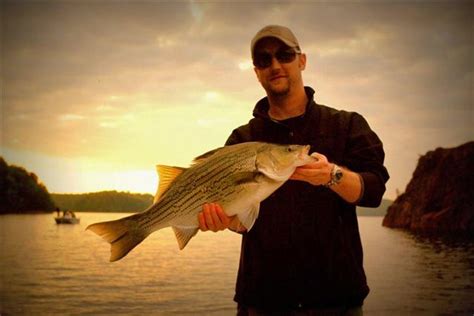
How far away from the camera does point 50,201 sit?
5709 inches

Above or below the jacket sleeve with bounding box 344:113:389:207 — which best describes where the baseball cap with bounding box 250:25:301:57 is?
above

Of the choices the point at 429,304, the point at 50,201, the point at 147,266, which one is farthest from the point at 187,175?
the point at 50,201

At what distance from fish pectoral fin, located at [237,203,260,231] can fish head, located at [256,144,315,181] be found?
0.34 meters

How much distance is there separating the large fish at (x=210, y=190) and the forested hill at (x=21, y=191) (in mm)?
113065

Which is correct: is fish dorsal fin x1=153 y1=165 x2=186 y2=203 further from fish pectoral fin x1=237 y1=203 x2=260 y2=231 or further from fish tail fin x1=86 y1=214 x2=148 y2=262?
fish pectoral fin x1=237 y1=203 x2=260 y2=231

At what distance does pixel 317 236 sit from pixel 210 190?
1159 mm

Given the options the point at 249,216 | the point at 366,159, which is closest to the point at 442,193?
the point at 366,159

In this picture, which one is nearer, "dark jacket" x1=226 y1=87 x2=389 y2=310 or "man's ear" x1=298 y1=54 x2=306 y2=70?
"dark jacket" x1=226 y1=87 x2=389 y2=310

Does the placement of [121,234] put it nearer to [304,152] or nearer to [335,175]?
[304,152]

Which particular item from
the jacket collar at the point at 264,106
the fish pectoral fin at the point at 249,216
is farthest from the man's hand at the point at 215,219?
the jacket collar at the point at 264,106

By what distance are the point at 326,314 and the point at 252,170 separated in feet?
5.00

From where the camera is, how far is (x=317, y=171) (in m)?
3.39

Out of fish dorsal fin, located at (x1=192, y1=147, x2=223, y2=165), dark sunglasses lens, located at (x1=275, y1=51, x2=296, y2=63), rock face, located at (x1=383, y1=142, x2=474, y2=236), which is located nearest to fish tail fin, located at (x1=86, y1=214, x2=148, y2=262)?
fish dorsal fin, located at (x1=192, y1=147, x2=223, y2=165)

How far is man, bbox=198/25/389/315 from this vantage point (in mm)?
3578
